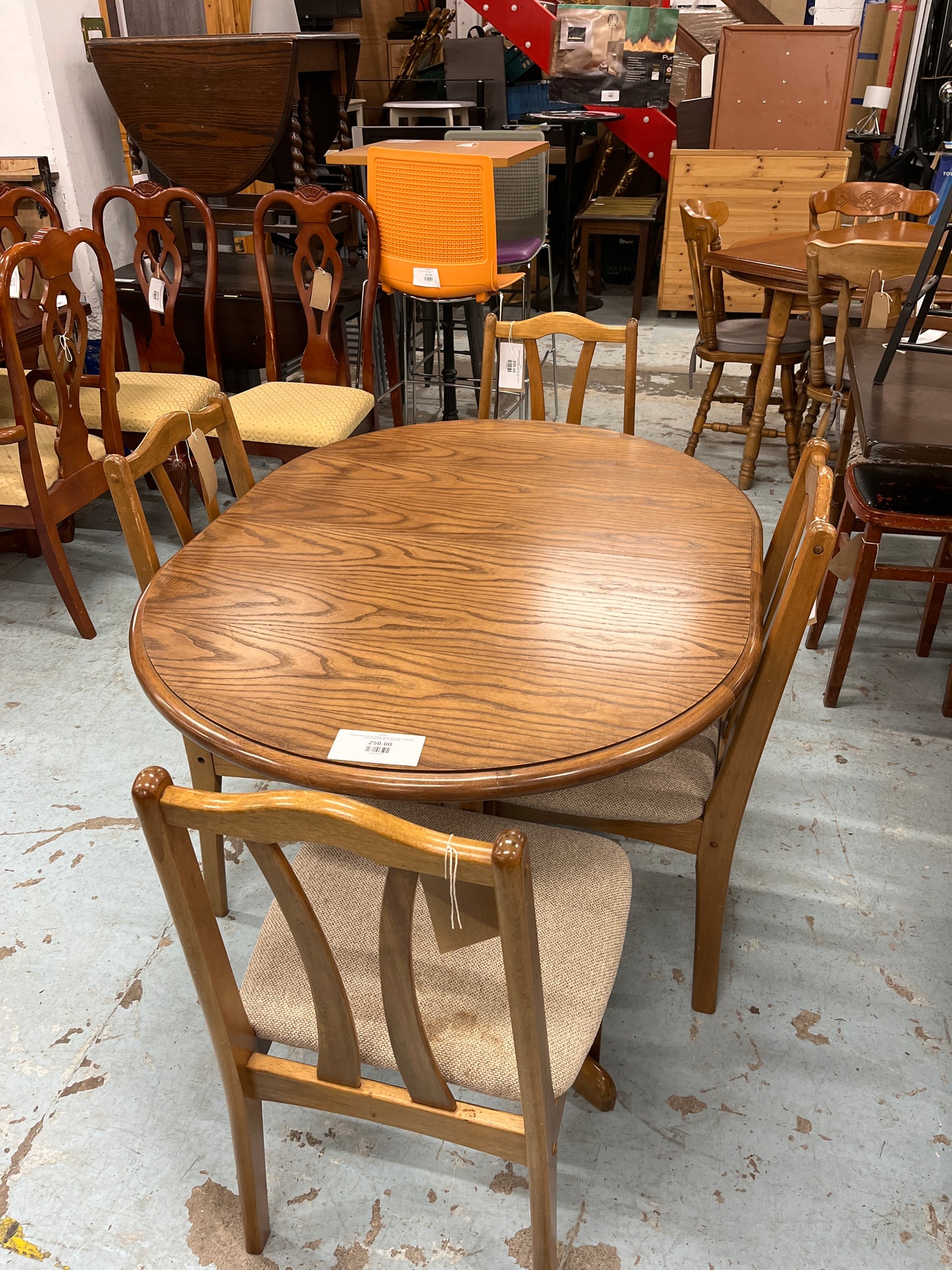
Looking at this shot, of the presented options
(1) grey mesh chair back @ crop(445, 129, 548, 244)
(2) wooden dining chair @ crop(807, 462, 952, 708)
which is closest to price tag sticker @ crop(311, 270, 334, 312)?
(1) grey mesh chair back @ crop(445, 129, 548, 244)

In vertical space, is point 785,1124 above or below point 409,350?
below

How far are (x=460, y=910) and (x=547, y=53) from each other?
23.0 feet

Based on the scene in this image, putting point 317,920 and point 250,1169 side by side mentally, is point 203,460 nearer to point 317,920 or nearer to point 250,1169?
point 317,920

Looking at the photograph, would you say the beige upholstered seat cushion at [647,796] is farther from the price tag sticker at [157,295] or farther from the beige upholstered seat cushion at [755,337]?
the beige upholstered seat cushion at [755,337]

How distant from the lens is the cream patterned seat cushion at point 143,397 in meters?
3.11

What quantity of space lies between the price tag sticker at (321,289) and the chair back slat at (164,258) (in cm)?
39

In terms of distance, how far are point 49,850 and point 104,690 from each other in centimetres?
65

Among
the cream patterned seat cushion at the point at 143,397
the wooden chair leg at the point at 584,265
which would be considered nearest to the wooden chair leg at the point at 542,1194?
the cream patterned seat cushion at the point at 143,397

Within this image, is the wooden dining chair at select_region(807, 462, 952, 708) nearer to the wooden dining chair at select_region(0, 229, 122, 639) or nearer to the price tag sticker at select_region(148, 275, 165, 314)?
the wooden dining chair at select_region(0, 229, 122, 639)

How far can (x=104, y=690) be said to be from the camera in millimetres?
2633

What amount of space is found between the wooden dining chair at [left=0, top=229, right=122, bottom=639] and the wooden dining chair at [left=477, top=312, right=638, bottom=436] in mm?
1165

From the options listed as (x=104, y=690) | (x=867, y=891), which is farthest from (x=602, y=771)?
(x=104, y=690)

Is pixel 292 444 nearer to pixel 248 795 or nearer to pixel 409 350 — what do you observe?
pixel 409 350

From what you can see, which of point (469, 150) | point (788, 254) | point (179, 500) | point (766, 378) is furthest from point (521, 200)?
point (179, 500)
